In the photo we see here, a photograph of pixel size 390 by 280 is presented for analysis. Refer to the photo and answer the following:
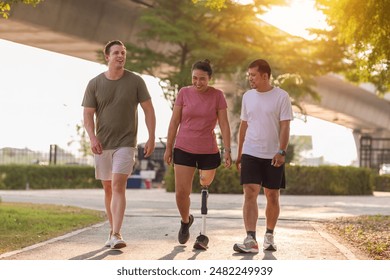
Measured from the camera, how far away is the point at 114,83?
8.88m

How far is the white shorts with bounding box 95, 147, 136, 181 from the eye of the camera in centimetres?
880

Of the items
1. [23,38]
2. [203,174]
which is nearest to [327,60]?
[23,38]

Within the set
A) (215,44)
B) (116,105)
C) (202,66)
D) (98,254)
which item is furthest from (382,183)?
(98,254)

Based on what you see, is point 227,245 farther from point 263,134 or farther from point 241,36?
point 241,36

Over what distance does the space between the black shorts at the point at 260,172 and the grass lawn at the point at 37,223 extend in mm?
2575

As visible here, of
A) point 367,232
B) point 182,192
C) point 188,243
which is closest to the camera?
point 182,192

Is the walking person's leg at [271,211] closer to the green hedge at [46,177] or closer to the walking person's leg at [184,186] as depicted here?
the walking person's leg at [184,186]

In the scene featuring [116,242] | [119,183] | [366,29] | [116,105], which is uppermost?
[366,29]

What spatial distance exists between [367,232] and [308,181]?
1467 cm

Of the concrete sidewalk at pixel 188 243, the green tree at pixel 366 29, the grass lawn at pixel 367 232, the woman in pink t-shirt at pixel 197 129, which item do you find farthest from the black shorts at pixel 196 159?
the green tree at pixel 366 29

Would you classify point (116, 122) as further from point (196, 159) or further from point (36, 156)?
point (36, 156)

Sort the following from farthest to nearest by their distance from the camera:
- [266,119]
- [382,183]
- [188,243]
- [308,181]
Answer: [382,183]
[308,181]
[188,243]
[266,119]

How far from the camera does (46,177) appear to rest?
33.6m
